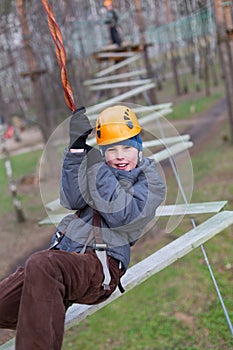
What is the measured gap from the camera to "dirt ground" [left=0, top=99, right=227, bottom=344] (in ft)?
22.5

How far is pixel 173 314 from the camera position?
4953 millimetres

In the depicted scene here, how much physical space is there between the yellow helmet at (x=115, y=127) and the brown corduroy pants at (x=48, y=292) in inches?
23.5

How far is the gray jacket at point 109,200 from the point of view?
222 centimetres

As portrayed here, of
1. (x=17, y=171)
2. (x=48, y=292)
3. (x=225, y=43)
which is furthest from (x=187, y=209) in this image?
(x=17, y=171)

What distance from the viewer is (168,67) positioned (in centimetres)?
3456

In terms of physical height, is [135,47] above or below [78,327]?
above

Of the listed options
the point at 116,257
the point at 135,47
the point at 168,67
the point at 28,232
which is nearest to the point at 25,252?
the point at 28,232

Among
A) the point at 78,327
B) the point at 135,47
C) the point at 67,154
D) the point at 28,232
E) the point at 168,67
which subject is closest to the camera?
the point at 67,154

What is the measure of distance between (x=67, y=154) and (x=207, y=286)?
11.7 ft

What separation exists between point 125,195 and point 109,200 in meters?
0.09

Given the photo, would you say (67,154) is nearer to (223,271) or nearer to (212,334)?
(212,334)

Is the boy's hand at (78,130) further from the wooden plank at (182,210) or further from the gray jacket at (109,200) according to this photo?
the wooden plank at (182,210)

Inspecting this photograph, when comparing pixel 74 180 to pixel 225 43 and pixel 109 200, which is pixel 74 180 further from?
pixel 225 43

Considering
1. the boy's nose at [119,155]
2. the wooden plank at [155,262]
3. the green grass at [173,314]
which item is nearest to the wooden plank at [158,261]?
the wooden plank at [155,262]
